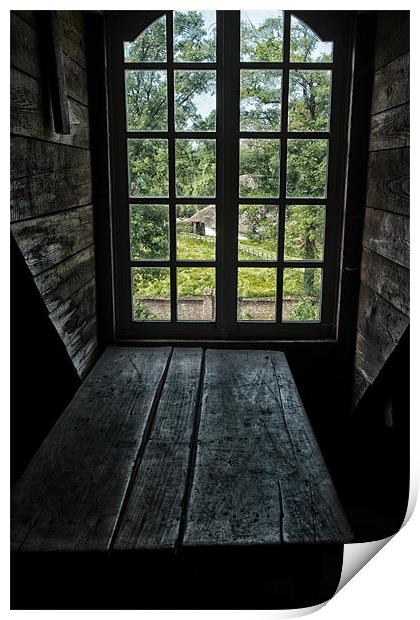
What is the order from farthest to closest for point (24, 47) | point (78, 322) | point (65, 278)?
point (78, 322) → point (65, 278) → point (24, 47)

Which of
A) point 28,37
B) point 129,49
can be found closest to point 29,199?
point 28,37

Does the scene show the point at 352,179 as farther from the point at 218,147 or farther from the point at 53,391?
the point at 53,391

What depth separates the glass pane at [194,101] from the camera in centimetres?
181

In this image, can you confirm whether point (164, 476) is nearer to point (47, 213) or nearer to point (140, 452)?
point (140, 452)

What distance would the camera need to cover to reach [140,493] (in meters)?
1.02

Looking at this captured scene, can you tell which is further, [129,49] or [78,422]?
[129,49]

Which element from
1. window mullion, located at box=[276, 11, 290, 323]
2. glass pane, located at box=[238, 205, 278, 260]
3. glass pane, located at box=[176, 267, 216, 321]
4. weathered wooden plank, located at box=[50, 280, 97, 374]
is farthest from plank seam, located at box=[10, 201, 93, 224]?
window mullion, located at box=[276, 11, 290, 323]

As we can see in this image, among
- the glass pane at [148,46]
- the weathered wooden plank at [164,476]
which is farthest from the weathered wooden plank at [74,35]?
the weathered wooden plank at [164,476]

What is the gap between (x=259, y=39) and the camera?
1.80 meters

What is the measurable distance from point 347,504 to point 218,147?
1234 mm

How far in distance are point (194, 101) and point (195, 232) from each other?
1.40ft

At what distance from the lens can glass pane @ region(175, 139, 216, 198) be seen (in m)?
1.87

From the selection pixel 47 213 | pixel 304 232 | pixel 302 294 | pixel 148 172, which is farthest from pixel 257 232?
pixel 47 213

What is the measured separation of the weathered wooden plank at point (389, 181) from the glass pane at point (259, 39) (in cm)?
44
